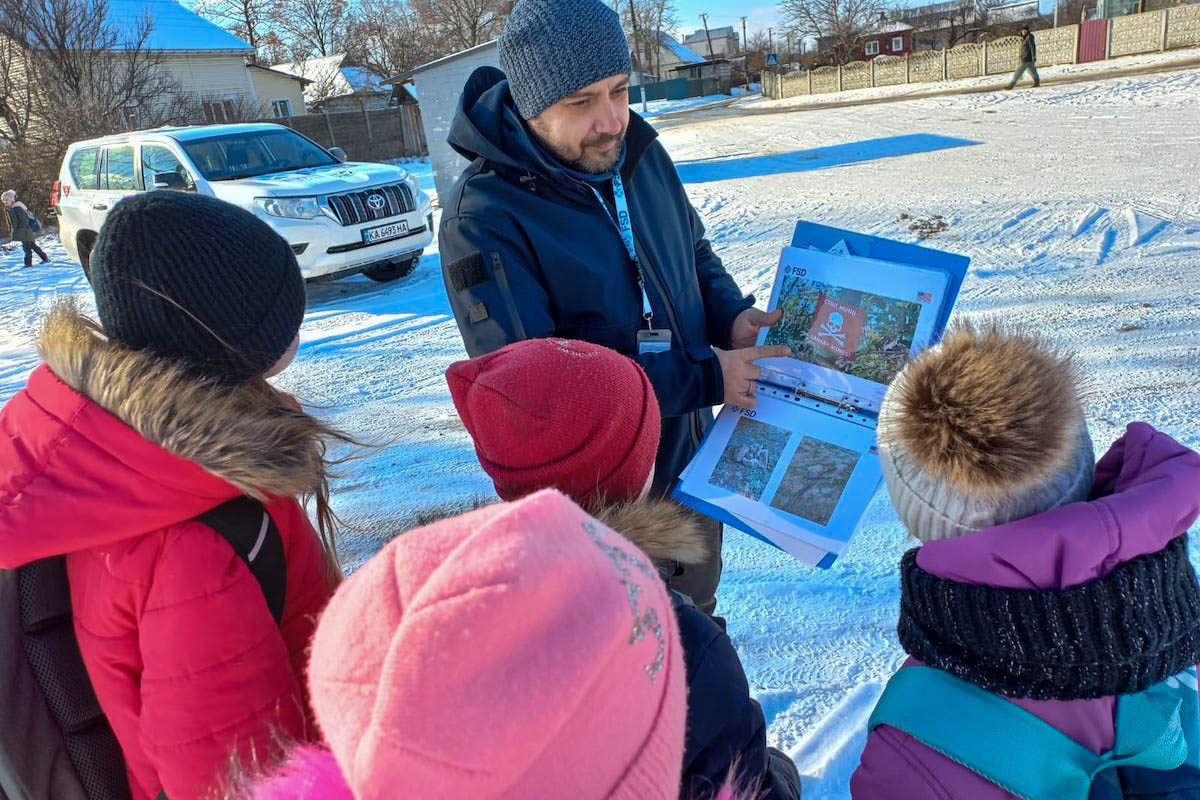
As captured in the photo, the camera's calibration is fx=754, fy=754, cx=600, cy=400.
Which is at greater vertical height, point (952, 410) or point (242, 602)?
point (952, 410)

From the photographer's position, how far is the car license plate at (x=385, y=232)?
728cm

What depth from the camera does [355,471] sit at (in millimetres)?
3979

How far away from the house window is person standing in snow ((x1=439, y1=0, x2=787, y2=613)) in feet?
94.8

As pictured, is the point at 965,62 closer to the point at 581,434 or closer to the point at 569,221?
the point at 569,221

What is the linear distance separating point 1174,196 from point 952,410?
726 centimetres

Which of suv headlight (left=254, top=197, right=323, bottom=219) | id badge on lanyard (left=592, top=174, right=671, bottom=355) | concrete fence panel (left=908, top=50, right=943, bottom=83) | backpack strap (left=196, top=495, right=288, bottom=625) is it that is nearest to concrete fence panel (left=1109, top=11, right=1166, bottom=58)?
concrete fence panel (left=908, top=50, right=943, bottom=83)

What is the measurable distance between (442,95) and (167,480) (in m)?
10.1

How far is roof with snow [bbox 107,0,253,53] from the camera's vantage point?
26156 mm

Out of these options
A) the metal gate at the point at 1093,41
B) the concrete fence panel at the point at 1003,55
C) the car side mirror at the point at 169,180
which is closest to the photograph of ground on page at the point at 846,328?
the car side mirror at the point at 169,180

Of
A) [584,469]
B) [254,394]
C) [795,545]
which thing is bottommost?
[795,545]

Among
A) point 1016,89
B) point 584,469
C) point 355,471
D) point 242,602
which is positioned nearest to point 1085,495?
point 584,469

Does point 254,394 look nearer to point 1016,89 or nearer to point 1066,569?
point 1066,569

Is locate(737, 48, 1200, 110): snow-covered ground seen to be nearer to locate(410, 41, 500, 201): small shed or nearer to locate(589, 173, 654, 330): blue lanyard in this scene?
locate(410, 41, 500, 201): small shed

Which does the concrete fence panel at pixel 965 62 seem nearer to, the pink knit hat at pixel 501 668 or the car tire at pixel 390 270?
the car tire at pixel 390 270
